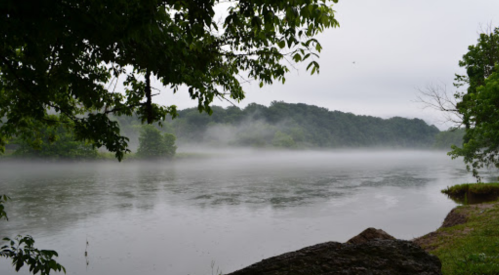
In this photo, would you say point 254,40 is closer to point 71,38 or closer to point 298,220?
point 71,38

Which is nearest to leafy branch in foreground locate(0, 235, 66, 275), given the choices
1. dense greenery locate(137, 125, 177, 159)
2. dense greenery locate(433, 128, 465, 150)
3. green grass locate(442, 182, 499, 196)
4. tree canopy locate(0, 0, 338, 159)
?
tree canopy locate(0, 0, 338, 159)

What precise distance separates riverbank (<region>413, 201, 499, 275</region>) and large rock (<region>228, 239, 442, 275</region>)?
11.6 ft

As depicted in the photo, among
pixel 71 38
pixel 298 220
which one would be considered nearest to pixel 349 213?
pixel 298 220

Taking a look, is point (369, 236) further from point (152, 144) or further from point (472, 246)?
point (152, 144)

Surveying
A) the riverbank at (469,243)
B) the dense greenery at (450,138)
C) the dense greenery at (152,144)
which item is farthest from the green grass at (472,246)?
the dense greenery at (450,138)

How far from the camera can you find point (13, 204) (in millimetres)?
30500

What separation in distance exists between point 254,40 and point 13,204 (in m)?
32.0

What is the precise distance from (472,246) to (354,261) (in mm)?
8501

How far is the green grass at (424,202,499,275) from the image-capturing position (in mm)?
8156

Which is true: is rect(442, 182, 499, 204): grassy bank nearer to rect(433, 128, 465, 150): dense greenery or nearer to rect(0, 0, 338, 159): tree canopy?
rect(0, 0, 338, 159): tree canopy

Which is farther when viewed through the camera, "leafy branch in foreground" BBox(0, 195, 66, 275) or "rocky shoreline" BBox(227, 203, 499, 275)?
"leafy branch in foreground" BBox(0, 195, 66, 275)

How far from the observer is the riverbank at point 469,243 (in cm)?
830

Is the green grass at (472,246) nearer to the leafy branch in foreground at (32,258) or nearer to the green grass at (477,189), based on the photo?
the leafy branch in foreground at (32,258)

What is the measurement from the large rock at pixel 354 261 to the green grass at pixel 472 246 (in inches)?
136
